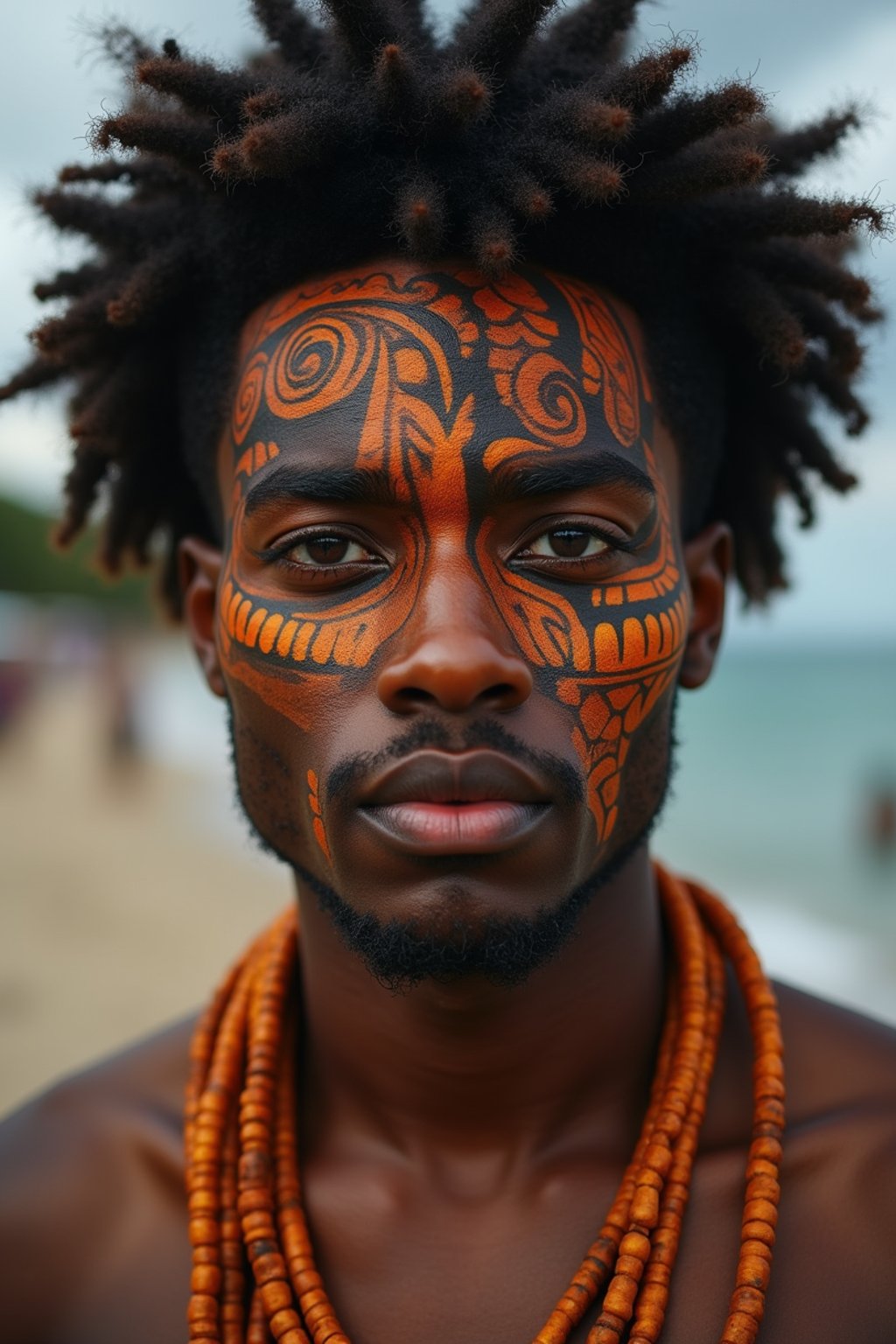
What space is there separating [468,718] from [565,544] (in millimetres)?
481

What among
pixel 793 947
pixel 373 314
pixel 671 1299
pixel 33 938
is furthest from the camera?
pixel 793 947

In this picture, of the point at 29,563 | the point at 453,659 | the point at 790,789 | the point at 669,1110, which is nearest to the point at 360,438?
the point at 453,659

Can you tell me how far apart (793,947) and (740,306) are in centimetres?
→ 998

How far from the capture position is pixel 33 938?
9.26 metres

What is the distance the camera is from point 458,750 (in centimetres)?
211

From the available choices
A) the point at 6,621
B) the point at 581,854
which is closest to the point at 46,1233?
the point at 581,854

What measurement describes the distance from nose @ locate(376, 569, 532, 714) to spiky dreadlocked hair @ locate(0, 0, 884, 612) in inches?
28.1

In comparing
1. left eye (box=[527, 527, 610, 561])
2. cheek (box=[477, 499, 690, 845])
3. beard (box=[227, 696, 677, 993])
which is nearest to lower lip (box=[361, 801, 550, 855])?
beard (box=[227, 696, 677, 993])

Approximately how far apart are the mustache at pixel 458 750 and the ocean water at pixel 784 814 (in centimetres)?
63

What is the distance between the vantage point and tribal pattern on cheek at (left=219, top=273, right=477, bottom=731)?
7.45 ft

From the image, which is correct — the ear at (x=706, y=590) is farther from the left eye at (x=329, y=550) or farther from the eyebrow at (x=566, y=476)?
the left eye at (x=329, y=550)

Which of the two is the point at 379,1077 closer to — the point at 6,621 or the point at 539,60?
the point at 539,60

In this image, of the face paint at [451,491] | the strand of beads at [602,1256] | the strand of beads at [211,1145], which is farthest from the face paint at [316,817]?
the strand of beads at [602,1256]

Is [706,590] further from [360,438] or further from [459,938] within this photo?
[459,938]
